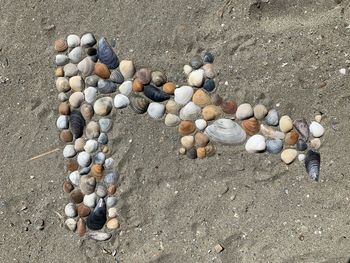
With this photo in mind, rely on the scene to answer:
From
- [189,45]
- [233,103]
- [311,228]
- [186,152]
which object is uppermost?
[189,45]

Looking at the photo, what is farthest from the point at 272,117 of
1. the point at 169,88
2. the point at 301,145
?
the point at 169,88

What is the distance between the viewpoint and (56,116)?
2752 millimetres

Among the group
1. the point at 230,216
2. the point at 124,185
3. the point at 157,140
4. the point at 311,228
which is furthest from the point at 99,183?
the point at 311,228

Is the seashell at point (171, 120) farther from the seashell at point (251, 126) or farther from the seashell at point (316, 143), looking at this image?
the seashell at point (316, 143)

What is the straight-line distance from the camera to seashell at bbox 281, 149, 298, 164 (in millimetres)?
2533

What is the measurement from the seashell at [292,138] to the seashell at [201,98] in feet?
1.41

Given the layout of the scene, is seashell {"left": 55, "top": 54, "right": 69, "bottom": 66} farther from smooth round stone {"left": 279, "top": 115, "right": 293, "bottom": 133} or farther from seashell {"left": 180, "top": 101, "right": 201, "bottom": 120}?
smooth round stone {"left": 279, "top": 115, "right": 293, "bottom": 133}

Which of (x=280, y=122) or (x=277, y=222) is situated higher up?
(x=280, y=122)

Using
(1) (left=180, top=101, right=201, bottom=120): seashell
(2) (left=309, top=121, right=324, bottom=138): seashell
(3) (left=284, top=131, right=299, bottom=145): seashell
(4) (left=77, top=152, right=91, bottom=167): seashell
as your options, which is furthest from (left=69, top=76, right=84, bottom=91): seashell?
(2) (left=309, top=121, right=324, bottom=138): seashell

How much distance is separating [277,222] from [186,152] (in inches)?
22.4

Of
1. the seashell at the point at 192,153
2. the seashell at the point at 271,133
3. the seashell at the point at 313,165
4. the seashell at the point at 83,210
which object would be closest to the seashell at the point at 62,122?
the seashell at the point at 83,210

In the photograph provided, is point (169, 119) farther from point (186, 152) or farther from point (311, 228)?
point (311, 228)

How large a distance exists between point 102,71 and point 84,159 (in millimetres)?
469

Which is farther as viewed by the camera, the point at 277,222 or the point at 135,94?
the point at 135,94
